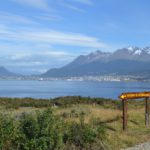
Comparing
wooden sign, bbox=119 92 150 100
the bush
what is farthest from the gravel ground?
wooden sign, bbox=119 92 150 100

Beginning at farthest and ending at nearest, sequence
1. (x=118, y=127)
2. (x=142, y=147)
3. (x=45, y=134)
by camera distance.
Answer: (x=118, y=127) < (x=142, y=147) < (x=45, y=134)

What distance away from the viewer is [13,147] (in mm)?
12055

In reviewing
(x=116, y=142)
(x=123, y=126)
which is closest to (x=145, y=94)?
(x=123, y=126)

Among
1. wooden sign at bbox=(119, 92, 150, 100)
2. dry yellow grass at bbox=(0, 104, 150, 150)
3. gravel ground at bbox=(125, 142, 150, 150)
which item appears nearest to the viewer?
gravel ground at bbox=(125, 142, 150, 150)

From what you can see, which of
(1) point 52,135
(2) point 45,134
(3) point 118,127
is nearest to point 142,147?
(1) point 52,135

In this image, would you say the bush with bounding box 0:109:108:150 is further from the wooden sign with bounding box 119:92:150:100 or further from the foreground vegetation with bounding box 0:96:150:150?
the wooden sign with bounding box 119:92:150:100

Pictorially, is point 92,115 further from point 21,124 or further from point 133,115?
point 21,124

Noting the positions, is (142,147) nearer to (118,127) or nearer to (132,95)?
(118,127)

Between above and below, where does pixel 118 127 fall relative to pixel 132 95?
below

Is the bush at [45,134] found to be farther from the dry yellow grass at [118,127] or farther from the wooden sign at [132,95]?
the wooden sign at [132,95]

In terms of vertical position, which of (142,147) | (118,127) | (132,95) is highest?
(132,95)

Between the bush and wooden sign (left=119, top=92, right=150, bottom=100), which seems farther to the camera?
wooden sign (left=119, top=92, right=150, bottom=100)

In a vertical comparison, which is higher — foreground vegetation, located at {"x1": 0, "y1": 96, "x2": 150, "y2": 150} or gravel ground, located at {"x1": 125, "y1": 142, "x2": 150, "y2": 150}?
foreground vegetation, located at {"x1": 0, "y1": 96, "x2": 150, "y2": 150}

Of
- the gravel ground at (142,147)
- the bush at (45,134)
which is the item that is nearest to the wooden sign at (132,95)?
the gravel ground at (142,147)
